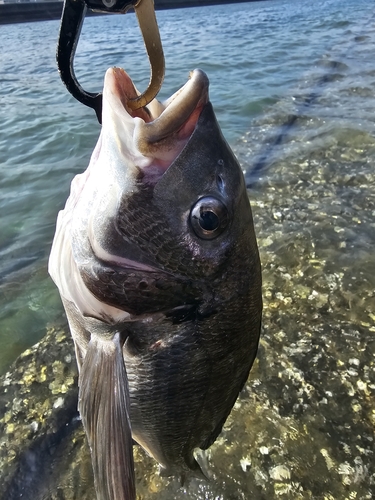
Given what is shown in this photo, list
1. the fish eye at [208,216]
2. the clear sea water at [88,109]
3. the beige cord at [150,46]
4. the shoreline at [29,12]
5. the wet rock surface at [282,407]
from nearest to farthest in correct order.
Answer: the beige cord at [150,46], the fish eye at [208,216], the wet rock surface at [282,407], the clear sea water at [88,109], the shoreline at [29,12]

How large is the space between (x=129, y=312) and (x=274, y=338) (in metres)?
1.77

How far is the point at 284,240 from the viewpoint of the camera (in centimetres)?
410

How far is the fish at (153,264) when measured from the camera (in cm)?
143

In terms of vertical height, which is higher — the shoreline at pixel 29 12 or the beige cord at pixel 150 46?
the beige cord at pixel 150 46

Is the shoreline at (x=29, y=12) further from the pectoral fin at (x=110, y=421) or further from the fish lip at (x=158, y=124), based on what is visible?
the pectoral fin at (x=110, y=421)

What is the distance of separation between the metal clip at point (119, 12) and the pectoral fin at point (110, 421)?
0.86m

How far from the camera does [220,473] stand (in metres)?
2.35

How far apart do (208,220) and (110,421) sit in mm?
754

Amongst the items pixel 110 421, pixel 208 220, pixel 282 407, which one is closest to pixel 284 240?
pixel 282 407

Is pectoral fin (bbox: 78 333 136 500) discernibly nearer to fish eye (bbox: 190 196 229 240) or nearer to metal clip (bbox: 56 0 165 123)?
fish eye (bbox: 190 196 229 240)

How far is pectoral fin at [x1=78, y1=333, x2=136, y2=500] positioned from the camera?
148 centimetres

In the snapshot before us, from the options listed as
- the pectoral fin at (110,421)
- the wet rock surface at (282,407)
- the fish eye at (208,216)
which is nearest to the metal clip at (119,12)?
the fish eye at (208,216)

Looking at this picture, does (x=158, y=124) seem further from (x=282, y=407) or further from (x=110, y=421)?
(x=282, y=407)

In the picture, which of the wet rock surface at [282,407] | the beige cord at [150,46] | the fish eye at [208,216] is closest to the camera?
the beige cord at [150,46]
